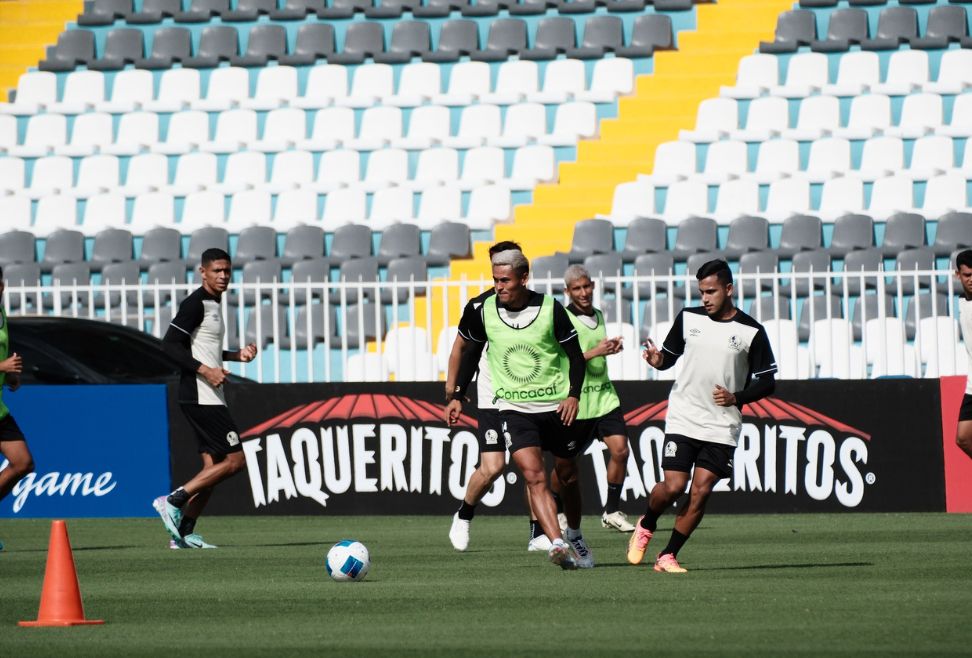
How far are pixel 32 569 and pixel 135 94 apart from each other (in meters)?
15.5

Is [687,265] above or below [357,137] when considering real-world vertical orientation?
below

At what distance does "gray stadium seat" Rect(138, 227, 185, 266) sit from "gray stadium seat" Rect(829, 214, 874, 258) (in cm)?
834

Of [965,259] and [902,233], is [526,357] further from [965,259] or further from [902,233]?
[902,233]

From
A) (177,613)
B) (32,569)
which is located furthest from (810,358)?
(177,613)

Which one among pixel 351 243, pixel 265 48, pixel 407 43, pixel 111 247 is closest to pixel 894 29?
pixel 407 43

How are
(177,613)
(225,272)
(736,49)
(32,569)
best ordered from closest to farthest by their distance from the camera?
1. (177,613)
2. (32,569)
3. (225,272)
4. (736,49)

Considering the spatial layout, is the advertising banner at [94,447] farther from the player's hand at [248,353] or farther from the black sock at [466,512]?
the black sock at [466,512]

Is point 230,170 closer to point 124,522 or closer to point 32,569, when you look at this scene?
point 124,522

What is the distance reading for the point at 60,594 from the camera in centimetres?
780

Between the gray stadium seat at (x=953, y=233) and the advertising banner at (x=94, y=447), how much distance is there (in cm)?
878

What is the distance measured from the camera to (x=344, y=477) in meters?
16.0

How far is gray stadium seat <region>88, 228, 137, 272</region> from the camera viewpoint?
22.4m

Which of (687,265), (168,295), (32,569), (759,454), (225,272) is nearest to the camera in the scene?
(32,569)

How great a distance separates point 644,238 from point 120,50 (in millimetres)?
10013
